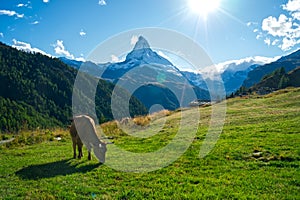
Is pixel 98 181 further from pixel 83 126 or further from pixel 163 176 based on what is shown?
pixel 83 126

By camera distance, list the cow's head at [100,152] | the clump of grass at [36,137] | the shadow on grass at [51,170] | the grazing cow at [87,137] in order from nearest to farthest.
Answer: the shadow on grass at [51,170]
the cow's head at [100,152]
the grazing cow at [87,137]
the clump of grass at [36,137]

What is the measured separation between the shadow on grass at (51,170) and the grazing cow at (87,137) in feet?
4.47

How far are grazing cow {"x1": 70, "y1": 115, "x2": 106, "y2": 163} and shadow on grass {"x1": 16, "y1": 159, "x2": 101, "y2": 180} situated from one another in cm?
136

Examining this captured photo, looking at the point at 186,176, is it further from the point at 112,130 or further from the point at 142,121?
the point at 142,121

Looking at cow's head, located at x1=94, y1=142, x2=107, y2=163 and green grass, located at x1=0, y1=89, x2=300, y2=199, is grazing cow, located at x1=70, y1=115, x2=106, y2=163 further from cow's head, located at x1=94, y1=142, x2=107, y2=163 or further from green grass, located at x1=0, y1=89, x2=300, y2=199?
green grass, located at x1=0, y1=89, x2=300, y2=199

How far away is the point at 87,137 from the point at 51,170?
377cm

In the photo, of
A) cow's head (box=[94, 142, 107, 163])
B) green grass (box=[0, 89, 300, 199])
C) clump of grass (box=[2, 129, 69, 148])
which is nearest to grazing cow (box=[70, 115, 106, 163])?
cow's head (box=[94, 142, 107, 163])

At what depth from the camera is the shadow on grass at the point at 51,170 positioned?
15278 mm

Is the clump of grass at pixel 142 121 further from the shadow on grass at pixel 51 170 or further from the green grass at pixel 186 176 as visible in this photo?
the shadow on grass at pixel 51 170

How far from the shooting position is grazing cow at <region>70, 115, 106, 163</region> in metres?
18.6

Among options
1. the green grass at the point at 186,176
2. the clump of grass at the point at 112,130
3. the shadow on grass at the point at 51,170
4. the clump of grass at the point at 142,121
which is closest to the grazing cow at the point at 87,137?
the green grass at the point at 186,176

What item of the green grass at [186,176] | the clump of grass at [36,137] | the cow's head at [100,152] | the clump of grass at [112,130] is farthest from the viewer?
the clump of grass at [112,130]

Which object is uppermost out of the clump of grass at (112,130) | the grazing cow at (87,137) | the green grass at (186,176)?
the grazing cow at (87,137)

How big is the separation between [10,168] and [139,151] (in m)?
8.41
